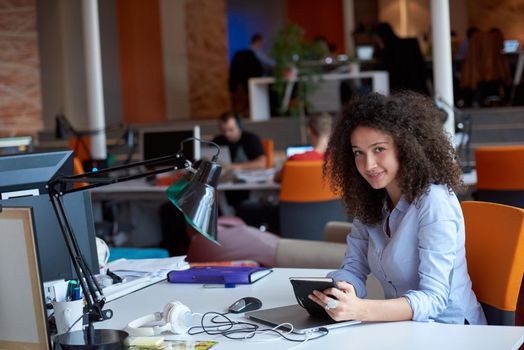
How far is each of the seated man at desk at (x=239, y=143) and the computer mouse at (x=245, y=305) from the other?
191 inches

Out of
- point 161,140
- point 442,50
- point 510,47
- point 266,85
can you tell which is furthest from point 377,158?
point 510,47

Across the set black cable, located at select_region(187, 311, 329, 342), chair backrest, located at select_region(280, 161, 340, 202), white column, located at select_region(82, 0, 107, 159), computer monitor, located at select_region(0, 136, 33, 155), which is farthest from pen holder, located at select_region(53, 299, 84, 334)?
white column, located at select_region(82, 0, 107, 159)

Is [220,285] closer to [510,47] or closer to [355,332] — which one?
[355,332]

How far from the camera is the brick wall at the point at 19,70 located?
11.7 meters

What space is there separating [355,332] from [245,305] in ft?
1.35

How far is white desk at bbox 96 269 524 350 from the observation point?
2107 millimetres

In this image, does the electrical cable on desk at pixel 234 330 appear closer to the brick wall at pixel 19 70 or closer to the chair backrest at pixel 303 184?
the chair backrest at pixel 303 184

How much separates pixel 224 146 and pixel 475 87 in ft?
21.6

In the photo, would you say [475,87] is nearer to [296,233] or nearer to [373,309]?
[296,233]

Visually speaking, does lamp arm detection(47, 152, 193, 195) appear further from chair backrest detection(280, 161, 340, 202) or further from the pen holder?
chair backrest detection(280, 161, 340, 202)

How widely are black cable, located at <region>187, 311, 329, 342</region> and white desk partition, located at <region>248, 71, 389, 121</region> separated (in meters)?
8.80

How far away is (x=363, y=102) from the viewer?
2.60 meters

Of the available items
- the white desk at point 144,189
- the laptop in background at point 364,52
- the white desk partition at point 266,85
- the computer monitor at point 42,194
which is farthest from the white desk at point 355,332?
→ the laptop in background at point 364,52

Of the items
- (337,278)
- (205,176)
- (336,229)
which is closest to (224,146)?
(336,229)
